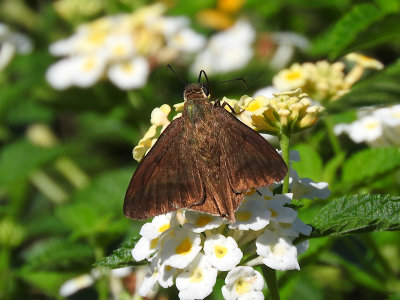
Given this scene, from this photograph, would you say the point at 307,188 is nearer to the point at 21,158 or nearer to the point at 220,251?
the point at 220,251

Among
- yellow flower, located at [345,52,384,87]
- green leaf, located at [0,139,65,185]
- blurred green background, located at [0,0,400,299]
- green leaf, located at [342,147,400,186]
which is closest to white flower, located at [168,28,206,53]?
blurred green background, located at [0,0,400,299]

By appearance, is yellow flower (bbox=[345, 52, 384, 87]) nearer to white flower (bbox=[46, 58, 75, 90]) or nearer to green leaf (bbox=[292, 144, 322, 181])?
green leaf (bbox=[292, 144, 322, 181])

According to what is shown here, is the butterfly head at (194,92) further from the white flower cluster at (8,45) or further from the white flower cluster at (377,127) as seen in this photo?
the white flower cluster at (8,45)

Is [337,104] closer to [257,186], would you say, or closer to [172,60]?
[257,186]

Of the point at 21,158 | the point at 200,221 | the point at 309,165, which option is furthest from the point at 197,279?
the point at 21,158

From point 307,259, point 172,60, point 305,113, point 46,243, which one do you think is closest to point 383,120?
point 307,259

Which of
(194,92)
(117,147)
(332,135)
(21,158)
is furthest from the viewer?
(117,147)

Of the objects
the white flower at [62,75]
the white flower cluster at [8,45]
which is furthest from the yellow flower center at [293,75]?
the white flower cluster at [8,45]

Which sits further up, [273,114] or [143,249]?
[273,114]
